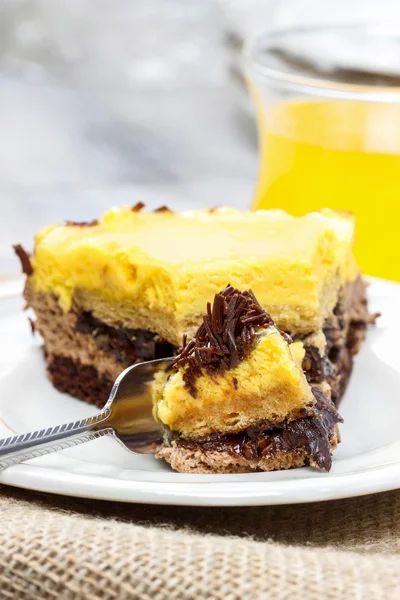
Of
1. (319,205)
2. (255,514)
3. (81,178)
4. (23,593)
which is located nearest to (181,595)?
(23,593)

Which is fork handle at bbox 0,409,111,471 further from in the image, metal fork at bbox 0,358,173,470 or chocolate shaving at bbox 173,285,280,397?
chocolate shaving at bbox 173,285,280,397

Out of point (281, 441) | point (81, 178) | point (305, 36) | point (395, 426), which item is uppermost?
point (305, 36)

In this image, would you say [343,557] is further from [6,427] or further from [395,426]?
[6,427]

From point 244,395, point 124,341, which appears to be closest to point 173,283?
point 124,341

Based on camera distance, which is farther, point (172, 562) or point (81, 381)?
point (81, 381)

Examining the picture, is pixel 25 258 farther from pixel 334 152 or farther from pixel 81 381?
pixel 334 152
